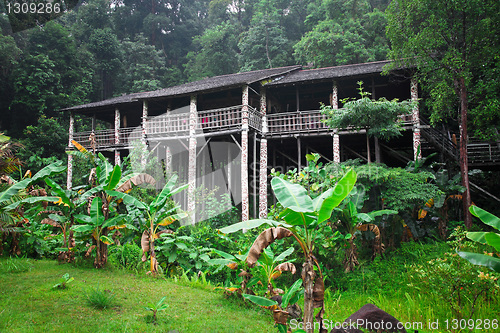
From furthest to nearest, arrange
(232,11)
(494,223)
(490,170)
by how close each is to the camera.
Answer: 1. (232,11)
2. (490,170)
3. (494,223)

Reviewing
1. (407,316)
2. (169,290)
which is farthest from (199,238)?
(407,316)

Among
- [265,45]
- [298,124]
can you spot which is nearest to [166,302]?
[298,124]

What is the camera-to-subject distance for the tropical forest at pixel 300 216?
4629mm

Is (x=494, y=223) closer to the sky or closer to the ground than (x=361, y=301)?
closer to the sky

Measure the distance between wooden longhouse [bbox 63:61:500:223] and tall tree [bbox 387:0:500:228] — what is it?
1.55 meters

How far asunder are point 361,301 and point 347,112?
4677 mm

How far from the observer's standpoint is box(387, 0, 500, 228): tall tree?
31.0 feet

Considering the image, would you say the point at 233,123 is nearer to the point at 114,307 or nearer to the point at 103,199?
the point at 103,199

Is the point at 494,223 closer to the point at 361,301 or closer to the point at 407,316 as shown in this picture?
the point at 407,316

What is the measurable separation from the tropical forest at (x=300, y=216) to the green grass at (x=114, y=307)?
3 cm

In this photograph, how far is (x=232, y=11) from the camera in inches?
1315

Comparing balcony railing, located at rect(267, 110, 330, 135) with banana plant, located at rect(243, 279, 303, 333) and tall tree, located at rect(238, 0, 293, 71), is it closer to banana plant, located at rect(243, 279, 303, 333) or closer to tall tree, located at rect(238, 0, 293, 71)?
banana plant, located at rect(243, 279, 303, 333)

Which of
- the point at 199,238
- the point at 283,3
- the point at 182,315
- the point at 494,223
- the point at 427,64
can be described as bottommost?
the point at 182,315

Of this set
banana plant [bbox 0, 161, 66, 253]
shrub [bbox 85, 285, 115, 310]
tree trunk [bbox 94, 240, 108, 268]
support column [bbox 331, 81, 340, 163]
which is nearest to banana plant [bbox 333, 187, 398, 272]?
shrub [bbox 85, 285, 115, 310]
